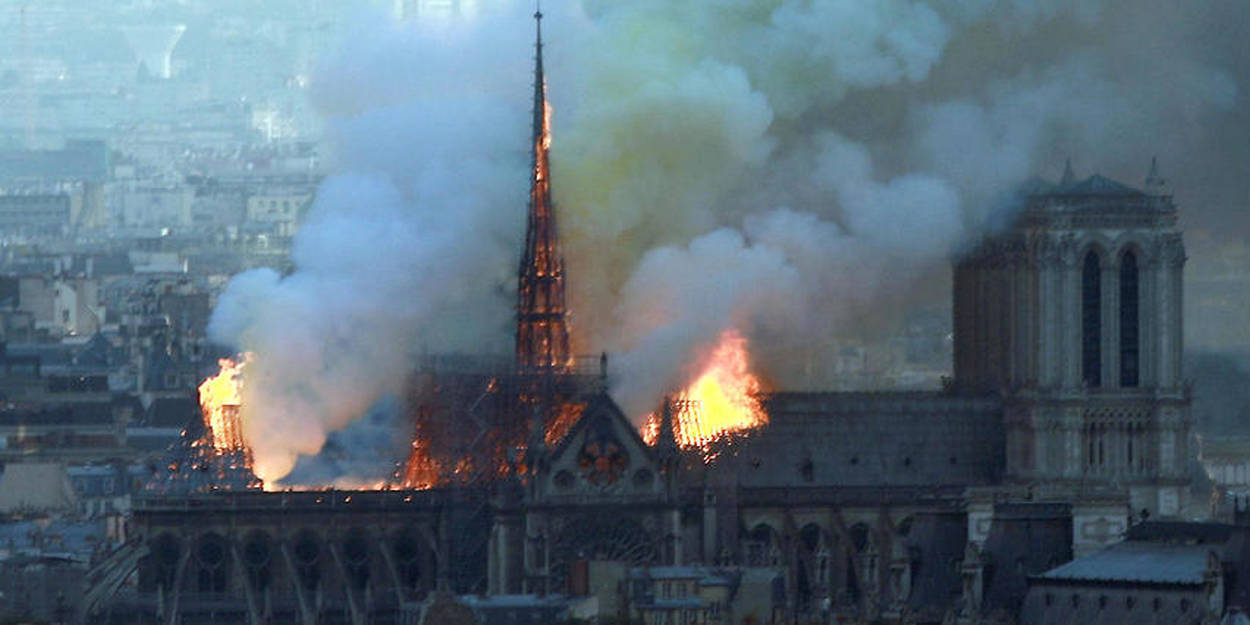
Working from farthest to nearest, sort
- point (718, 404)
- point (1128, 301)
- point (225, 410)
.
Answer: point (1128, 301), point (718, 404), point (225, 410)

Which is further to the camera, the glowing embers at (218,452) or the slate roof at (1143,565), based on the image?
the glowing embers at (218,452)

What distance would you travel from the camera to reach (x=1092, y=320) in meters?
131

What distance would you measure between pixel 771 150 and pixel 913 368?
28.5 m

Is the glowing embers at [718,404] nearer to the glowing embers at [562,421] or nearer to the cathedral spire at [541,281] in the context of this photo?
the glowing embers at [562,421]

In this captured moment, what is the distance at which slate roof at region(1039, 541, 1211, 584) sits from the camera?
324 ft

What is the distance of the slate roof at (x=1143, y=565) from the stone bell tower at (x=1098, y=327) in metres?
25.9

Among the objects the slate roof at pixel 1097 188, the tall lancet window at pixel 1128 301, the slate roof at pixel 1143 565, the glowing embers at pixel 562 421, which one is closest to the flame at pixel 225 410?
the glowing embers at pixel 562 421

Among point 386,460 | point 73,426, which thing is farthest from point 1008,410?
point 73,426

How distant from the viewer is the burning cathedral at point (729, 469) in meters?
119

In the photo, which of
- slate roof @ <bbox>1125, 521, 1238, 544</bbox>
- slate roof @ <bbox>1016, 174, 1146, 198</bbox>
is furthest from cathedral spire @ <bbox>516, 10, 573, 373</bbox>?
slate roof @ <bbox>1125, 521, 1238, 544</bbox>

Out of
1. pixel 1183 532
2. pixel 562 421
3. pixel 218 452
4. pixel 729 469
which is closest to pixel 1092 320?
pixel 729 469

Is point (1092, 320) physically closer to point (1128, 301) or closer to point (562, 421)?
point (1128, 301)

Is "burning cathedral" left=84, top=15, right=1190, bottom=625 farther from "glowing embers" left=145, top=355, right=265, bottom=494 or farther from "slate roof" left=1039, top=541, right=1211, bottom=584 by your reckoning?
"slate roof" left=1039, top=541, right=1211, bottom=584

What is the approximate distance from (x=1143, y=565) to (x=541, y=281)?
24.9 meters
